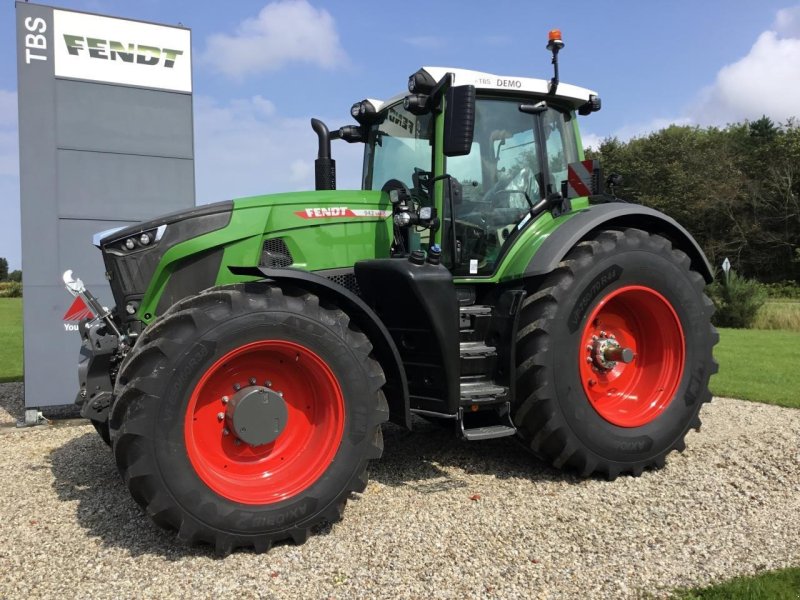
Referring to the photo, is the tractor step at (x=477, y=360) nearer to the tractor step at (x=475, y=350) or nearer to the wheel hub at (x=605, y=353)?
the tractor step at (x=475, y=350)

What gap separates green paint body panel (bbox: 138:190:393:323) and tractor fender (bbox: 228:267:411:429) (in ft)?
1.57

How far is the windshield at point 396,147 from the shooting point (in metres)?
4.63

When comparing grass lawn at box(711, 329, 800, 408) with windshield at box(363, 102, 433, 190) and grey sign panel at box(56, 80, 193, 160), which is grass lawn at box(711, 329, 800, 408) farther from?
grey sign panel at box(56, 80, 193, 160)

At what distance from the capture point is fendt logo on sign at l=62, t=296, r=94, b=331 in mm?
6500

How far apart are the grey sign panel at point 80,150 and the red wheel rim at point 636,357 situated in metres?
5.04

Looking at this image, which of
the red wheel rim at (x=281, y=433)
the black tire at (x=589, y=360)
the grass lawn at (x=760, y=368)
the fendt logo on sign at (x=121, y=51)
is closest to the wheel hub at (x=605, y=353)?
the black tire at (x=589, y=360)

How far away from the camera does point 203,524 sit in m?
3.20

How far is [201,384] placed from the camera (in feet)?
10.8

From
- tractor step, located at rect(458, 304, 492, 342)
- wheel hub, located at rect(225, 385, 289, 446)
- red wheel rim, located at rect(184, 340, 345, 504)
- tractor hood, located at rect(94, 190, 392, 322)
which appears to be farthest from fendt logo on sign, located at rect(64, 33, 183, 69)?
wheel hub, located at rect(225, 385, 289, 446)

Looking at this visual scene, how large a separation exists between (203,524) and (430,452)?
2.29 metres

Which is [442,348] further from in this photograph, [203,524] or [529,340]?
[203,524]

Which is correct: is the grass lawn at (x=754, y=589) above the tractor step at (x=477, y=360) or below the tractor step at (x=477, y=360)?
below

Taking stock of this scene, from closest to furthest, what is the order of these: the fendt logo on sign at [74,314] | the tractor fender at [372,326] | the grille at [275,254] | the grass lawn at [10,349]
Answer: the tractor fender at [372,326]
the grille at [275,254]
the fendt logo on sign at [74,314]
the grass lawn at [10,349]

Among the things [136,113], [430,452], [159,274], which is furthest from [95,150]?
[430,452]
